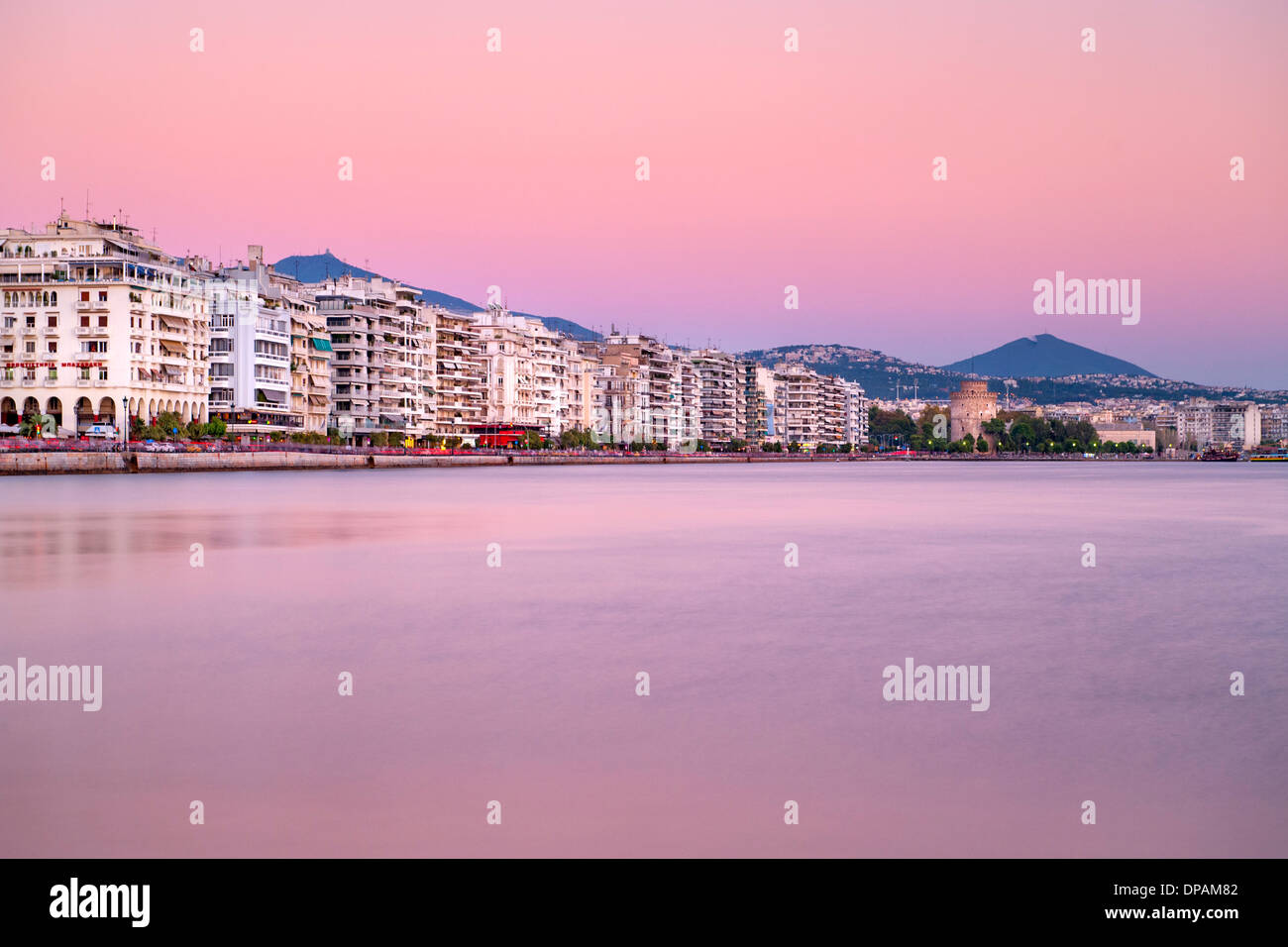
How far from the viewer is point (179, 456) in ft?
243

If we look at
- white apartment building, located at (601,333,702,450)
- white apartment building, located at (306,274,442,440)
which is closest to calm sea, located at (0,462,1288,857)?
white apartment building, located at (306,274,442,440)

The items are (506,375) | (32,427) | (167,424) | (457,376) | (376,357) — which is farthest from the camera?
(506,375)

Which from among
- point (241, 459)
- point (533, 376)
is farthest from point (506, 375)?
point (241, 459)

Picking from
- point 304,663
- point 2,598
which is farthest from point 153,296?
point 304,663

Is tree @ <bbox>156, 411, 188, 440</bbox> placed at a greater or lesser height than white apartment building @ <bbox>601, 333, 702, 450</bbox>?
lesser

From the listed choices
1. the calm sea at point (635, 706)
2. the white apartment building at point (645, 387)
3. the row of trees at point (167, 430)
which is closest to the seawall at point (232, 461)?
the row of trees at point (167, 430)

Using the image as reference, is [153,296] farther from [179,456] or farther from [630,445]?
[630,445]

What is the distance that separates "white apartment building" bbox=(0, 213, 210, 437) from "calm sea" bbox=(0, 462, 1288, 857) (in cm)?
6105

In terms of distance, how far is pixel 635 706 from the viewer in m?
10.5

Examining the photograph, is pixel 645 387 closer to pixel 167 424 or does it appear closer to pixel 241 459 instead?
pixel 167 424

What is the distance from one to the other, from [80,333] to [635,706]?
80813 millimetres

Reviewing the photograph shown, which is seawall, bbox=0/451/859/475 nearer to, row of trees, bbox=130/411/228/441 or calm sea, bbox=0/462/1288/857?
row of trees, bbox=130/411/228/441

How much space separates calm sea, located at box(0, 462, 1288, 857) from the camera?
7.25 meters
